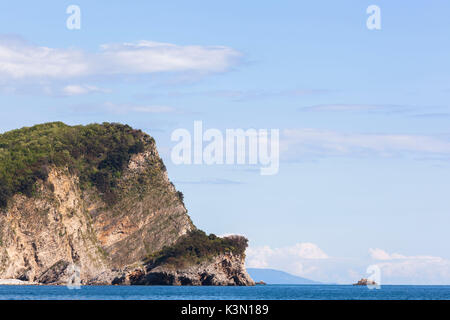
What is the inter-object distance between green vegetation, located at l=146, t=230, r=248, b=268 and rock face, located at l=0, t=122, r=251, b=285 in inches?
89.1

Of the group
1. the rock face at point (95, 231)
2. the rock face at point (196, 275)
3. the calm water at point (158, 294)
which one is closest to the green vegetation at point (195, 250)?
the rock face at point (196, 275)

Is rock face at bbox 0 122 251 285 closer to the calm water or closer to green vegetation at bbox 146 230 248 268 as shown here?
green vegetation at bbox 146 230 248 268

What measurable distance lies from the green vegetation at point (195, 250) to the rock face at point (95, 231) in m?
2.26

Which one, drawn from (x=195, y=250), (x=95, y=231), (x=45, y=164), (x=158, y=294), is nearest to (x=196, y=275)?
(x=195, y=250)

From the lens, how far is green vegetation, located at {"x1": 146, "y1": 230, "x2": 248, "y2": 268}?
171125 millimetres

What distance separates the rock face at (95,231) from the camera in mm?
165125

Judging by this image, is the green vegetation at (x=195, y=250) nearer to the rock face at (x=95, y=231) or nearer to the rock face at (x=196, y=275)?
the rock face at (x=196, y=275)

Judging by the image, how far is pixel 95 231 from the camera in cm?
18288

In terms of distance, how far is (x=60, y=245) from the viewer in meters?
170

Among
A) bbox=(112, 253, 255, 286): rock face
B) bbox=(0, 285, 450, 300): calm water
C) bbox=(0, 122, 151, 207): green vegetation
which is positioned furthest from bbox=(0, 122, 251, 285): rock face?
bbox=(0, 285, 450, 300): calm water

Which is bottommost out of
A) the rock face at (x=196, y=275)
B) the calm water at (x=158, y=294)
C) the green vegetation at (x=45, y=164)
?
the rock face at (x=196, y=275)
